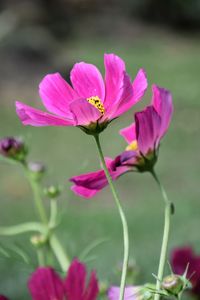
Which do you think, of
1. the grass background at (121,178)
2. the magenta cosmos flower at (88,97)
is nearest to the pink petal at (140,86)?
the magenta cosmos flower at (88,97)

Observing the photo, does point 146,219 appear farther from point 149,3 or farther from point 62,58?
point 149,3

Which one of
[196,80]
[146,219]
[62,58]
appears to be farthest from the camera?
[62,58]

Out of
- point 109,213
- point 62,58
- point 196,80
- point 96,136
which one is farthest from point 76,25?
point 96,136

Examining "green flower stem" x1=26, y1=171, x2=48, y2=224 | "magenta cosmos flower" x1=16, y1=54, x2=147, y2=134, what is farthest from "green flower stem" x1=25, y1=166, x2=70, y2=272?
"magenta cosmos flower" x1=16, y1=54, x2=147, y2=134

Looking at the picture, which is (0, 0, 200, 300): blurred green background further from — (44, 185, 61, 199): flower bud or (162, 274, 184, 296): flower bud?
(162, 274, 184, 296): flower bud

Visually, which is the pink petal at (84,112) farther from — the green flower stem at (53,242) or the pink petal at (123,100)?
the green flower stem at (53,242)
